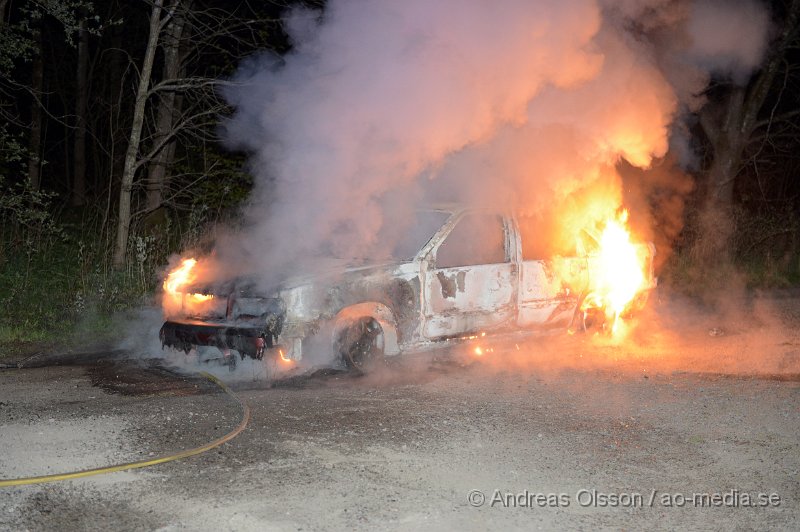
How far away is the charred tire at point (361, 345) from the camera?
7191mm

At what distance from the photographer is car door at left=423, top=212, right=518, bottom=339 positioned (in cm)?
755

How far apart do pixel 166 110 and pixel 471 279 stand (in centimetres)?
788

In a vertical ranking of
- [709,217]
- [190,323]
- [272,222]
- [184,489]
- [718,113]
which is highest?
[718,113]

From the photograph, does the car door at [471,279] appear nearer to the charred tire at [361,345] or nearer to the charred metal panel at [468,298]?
the charred metal panel at [468,298]

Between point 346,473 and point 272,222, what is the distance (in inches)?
160

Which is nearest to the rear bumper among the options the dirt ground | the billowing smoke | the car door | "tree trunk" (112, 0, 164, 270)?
the dirt ground

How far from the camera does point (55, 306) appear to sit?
9.86 meters

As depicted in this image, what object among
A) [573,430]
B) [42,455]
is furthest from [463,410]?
[42,455]

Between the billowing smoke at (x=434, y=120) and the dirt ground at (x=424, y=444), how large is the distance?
1617 mm

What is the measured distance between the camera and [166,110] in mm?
13422

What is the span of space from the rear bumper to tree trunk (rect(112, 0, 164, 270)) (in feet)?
15.5

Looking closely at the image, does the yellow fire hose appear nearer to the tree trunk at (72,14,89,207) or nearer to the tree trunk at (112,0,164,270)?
the tree trunk at (112,0,164,270)

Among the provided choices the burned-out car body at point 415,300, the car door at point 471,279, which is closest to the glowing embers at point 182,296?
Answer: the burned-out car body at point 415,300

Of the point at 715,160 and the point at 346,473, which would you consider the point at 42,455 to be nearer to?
the point at 346,473
